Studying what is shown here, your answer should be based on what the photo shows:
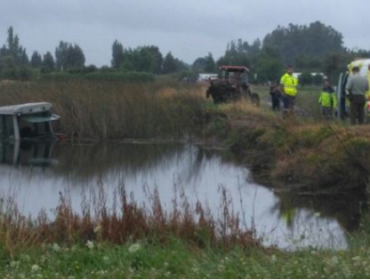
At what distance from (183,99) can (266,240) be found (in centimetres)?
2791

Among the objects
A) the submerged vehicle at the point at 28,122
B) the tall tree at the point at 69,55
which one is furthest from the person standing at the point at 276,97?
the tall tree at the point at 69,55

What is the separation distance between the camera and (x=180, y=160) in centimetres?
3098

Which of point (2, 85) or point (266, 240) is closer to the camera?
point (266, 240)

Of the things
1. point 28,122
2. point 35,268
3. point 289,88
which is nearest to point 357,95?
point 289,88

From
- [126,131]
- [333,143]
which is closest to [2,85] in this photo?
[126,131]

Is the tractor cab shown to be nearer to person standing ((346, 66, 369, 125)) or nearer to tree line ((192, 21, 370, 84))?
person standing ((346, 66, 369, 125))

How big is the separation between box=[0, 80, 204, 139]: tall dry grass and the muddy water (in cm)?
209

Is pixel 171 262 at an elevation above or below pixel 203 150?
above

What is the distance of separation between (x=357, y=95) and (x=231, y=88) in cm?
1678

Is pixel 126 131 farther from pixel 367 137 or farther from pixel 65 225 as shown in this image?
pixel 65 225

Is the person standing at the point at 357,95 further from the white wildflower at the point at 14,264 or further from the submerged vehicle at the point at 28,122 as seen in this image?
the white wildflower at the point at 14,264

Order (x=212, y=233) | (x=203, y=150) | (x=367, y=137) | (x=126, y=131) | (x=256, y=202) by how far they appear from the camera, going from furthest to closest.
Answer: (x=126, y=131) < (x=203, y=150) < (x=367, y=137) < (x=256, y=202) < (x=212, y=233)

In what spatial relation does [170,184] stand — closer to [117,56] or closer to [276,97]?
[276,97]

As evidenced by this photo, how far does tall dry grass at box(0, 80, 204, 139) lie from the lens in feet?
132
